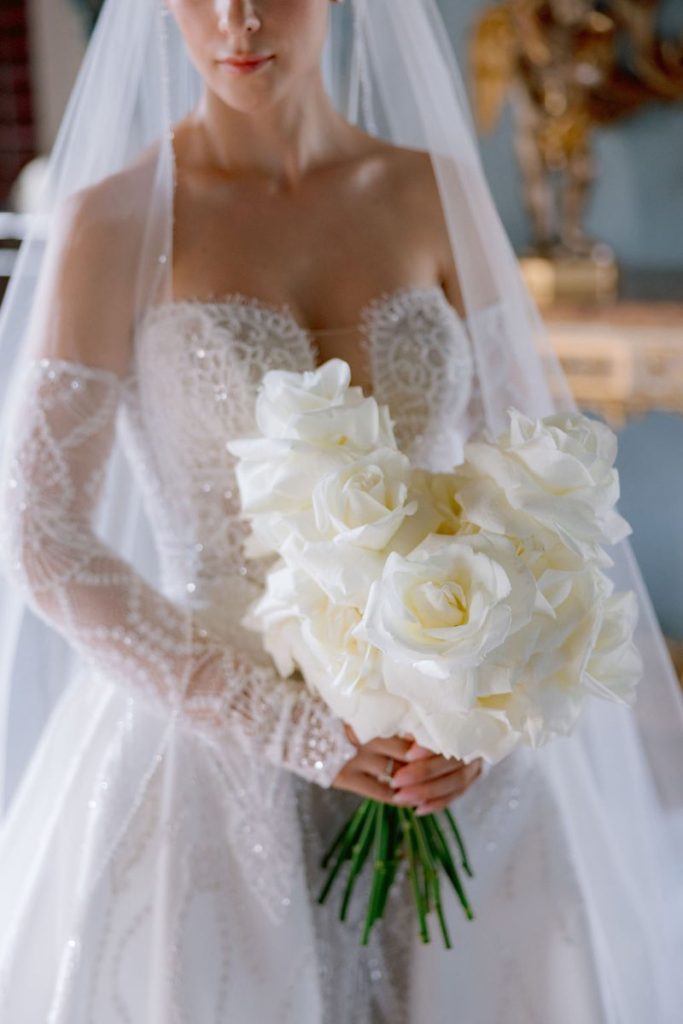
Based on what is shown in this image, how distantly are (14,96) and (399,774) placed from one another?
3314mm

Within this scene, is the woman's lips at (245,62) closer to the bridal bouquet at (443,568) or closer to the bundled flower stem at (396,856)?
the bridal bouquet at (443,568)

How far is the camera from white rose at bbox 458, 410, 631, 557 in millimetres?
881

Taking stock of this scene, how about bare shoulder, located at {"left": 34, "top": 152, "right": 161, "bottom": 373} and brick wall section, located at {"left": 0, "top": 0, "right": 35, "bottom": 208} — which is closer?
bare shoulder, located at {"left": 34, "top": 152, "right": 161, "bottom": 373}

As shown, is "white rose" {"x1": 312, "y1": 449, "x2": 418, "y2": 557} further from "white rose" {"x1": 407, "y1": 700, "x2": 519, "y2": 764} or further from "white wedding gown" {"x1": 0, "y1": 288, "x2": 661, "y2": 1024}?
"white wedding gown" {"x1": 0, "y1": 288, "x2": 661, "y2": 1024}

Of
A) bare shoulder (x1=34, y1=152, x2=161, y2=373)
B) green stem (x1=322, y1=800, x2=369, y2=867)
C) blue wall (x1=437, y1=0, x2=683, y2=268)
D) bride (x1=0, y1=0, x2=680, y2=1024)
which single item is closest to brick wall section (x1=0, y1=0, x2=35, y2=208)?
blue wall (x1=437, y1=0, x2=683, y2=268)

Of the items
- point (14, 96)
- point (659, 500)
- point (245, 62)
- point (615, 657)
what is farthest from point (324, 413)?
point (14, 96)

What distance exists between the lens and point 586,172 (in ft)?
10.6

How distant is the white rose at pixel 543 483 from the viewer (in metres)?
0.88

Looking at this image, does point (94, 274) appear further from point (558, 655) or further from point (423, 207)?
point (558, 655)

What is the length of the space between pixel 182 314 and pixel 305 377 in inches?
11.3

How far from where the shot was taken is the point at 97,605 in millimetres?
1110

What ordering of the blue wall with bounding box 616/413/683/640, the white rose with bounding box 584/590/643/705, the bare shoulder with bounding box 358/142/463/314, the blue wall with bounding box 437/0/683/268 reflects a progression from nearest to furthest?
the white rose with bounding box 584/590/643/705, the bare shoulder with bounding box 358/142/463/314, the blue wall with bounding box 437/0/683/268, the blue wall with bounding box 616/413/683/640

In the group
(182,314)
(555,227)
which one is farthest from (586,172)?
(182,314)

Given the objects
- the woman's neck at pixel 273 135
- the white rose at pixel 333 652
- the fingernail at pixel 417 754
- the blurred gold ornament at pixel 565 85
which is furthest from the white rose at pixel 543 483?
the blurred gold ornament at pixel 565 85
